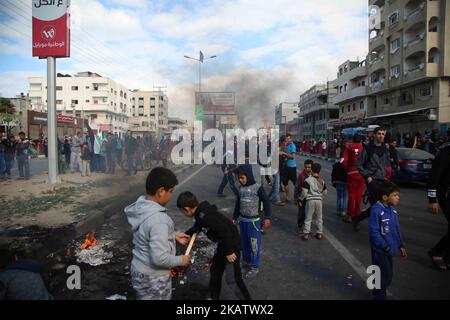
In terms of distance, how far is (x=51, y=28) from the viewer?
9531 millimetres

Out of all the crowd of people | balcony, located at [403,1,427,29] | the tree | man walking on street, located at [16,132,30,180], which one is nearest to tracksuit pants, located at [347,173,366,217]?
the crowd of people

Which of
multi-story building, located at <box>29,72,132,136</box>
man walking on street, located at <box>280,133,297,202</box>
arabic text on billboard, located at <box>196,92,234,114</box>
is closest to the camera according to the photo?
man walking on street, located at <box>280,133,297,202</box>

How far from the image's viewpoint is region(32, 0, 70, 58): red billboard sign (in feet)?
30.5

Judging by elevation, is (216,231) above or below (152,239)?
below

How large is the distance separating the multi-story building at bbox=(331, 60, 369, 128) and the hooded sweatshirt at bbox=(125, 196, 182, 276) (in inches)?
1361

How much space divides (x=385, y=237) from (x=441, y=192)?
5.25ft

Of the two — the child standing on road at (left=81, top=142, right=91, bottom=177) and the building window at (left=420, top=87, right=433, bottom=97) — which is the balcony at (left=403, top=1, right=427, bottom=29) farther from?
the child standing on road at (left=81, top=142, right=91, bottom=177)

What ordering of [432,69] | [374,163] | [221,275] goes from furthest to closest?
[432,69], [374,163], [221,275]

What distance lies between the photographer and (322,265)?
400 centimetres

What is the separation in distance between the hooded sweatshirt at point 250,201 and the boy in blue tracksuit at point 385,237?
125 centimetres

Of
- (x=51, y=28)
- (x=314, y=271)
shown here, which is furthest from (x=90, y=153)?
(x=314, y=271)

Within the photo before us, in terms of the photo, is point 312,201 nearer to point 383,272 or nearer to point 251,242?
point 251,242

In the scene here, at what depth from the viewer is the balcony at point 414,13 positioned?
85.6 ft
